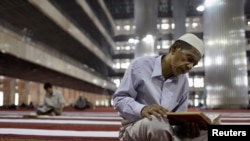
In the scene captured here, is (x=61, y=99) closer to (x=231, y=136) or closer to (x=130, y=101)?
(x=130, y=101)

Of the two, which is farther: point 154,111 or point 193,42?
point 193,42

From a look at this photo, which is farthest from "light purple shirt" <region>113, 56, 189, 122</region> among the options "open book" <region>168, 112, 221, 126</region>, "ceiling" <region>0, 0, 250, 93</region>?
"ceiling" <region>0, 0, 250, 93</region>

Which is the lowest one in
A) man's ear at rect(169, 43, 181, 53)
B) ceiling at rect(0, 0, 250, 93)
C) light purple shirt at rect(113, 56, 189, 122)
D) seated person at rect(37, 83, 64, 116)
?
seated person at rect(37, 83, 64, 116)

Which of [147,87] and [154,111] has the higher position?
[147,87]

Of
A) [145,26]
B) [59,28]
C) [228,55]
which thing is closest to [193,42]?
[228,55]

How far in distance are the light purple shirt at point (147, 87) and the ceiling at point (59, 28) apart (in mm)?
13262

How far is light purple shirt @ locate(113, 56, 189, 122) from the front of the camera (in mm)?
2459

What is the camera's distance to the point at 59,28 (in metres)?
21.7

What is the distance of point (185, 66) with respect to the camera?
236cm

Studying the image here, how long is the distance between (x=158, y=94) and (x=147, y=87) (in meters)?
0.11

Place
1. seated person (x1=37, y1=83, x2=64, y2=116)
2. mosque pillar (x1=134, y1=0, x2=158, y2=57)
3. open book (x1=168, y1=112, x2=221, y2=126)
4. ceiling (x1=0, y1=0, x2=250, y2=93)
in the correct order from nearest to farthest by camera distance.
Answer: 1. open book (x1=168, y1=112, x2=221, y2=126)
2. seated person (x1=37, y1=83, x2=64, y2=116)
3. ceiling (x1=0, y1=0, x2=250, y2=93)
4. mosque pillar (x1=134, y1=0, x2=158, y2=57)

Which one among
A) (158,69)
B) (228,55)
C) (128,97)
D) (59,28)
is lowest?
(128,97)

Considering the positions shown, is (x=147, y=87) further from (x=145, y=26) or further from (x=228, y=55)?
(x=145, y=26)

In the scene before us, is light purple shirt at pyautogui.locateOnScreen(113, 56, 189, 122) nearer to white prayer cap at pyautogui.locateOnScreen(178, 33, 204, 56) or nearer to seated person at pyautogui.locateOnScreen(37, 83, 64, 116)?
white prayer cap at pyautogui.locateOnScreen(178, 33, 204, 56)
